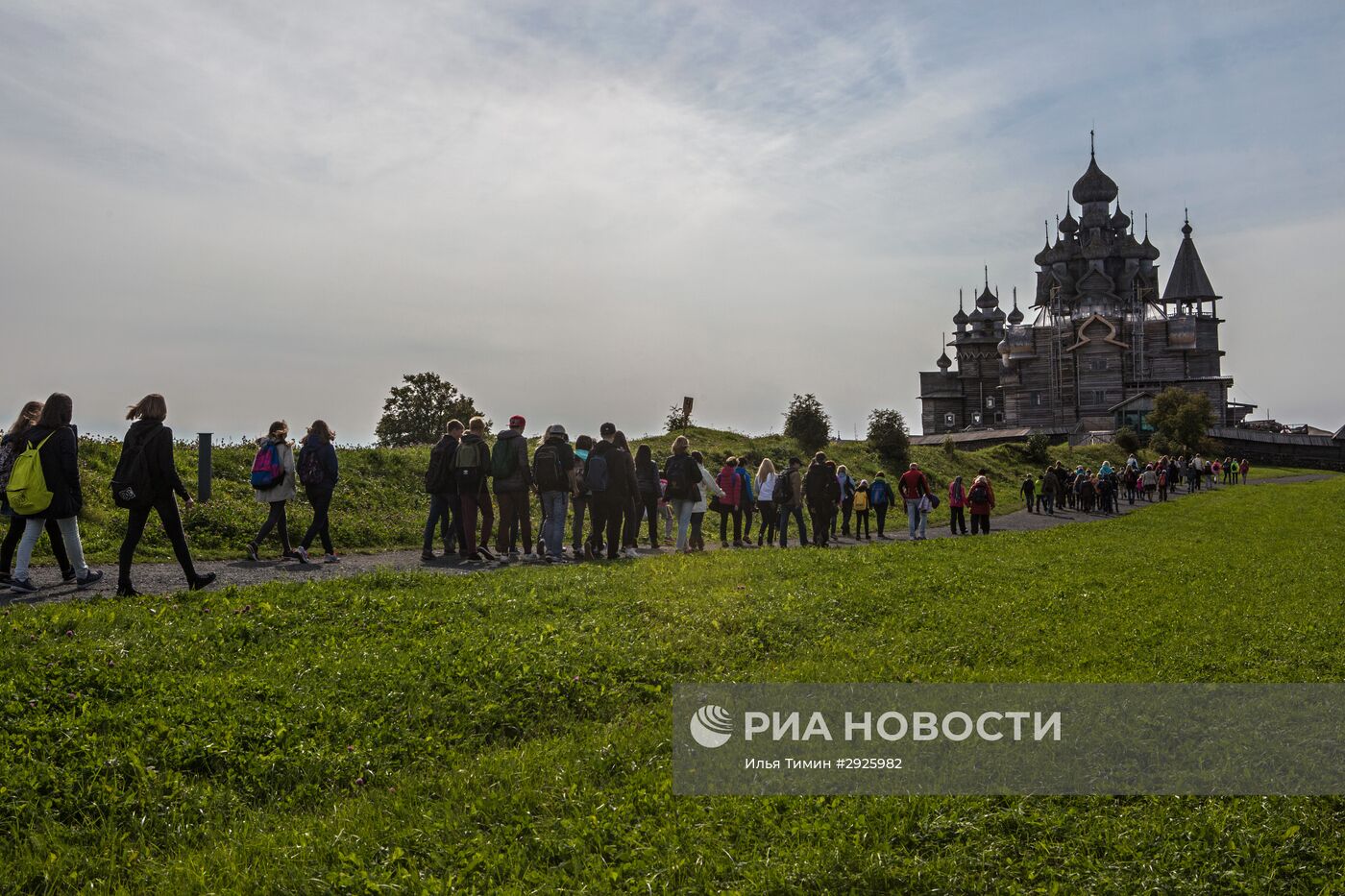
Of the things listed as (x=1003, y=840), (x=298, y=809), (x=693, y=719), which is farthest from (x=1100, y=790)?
(x=298, y=809)

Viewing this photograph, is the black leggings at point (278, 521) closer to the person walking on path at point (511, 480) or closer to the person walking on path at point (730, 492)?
the person walking on path at point (511, 480)

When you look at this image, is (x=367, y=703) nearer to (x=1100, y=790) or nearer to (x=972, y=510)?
(x=1100, y=790)

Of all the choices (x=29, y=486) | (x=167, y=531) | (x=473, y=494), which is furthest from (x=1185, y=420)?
(x=29, y=486)

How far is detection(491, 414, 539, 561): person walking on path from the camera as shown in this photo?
1662cm

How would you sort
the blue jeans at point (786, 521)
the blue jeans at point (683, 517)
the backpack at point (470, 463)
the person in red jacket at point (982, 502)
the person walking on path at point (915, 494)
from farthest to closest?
the person in red jacket at point (982, 502) < the person walking on path at point (915, 494) < the blue jeans at point (786, 521) < the blue jeans at point (683, 517) < the backpack at point (470, 463)

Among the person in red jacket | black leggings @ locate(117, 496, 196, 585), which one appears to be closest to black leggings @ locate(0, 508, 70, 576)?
black leggings @ locate(117, 496, 196, 585)

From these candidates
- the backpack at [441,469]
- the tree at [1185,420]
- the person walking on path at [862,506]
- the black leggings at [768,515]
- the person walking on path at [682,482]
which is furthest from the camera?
the tree at [1185,420]

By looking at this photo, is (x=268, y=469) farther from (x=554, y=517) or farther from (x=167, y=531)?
(x=554, y=517)

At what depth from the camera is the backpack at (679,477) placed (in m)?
18.5

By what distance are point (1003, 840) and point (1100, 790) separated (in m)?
1.03

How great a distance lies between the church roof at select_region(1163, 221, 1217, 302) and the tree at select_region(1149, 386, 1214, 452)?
24044 millimetres

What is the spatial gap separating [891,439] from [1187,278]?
66.0m

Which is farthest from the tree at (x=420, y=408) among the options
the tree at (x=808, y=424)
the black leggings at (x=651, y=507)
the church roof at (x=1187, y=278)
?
the church roof at (x=1187, y=278)

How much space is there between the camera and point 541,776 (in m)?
6.77
